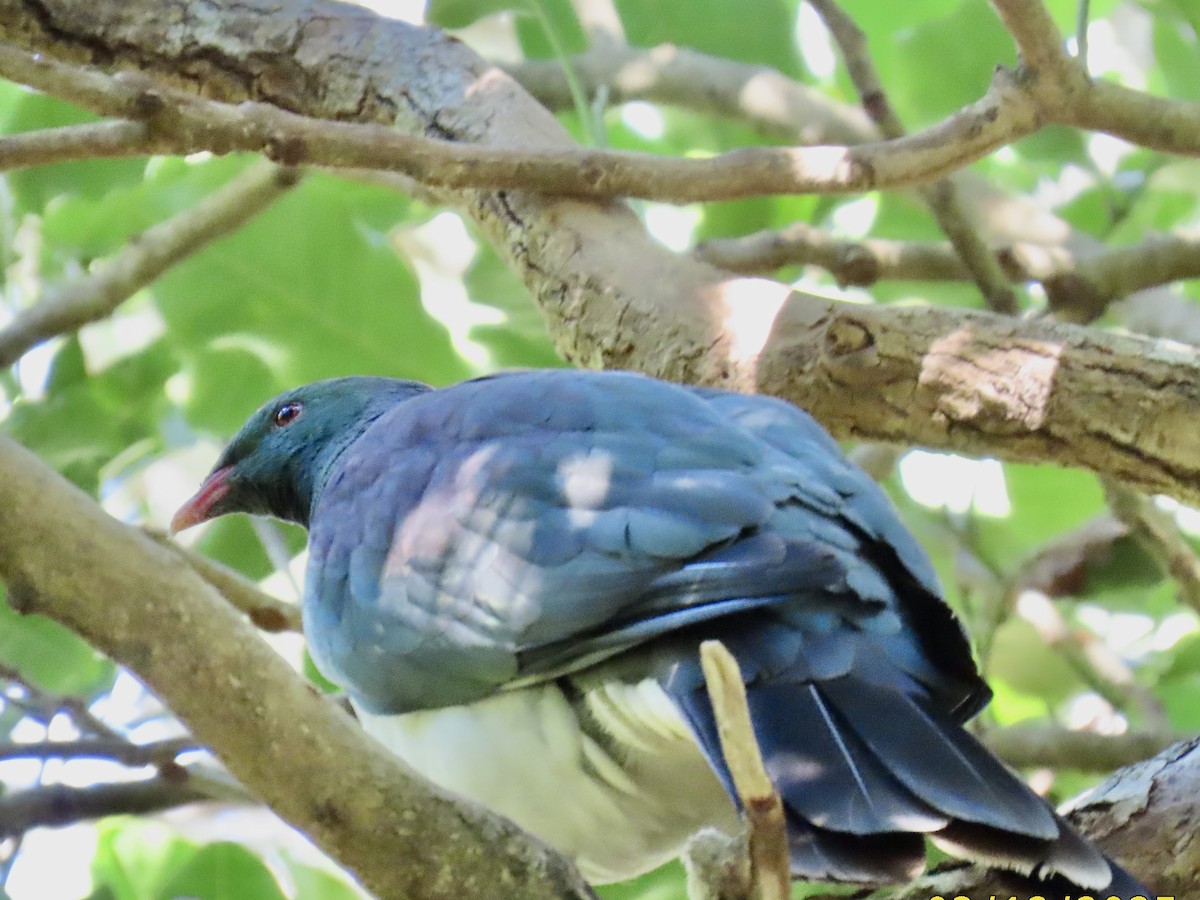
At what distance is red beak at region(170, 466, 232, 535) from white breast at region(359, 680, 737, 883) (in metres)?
0.82

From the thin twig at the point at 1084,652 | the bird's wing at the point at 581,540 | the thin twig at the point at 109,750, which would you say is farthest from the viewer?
the thin twig at the point at 1084,652

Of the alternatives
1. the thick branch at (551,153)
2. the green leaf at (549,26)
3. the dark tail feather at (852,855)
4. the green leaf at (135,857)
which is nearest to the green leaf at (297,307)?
the green leaf at (549,26)

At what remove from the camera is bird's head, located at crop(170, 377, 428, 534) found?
2.35 meters

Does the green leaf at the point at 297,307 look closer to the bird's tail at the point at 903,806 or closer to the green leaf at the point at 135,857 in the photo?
the green leaf at the point at 135,857

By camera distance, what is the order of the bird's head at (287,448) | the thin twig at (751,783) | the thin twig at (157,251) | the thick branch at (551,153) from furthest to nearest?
the thin twig at (157,251)
the bird's head at (287,448)
the thick branch at (551,153)
the thin twig at (751,783)

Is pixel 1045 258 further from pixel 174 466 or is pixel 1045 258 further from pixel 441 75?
pixel 174 466

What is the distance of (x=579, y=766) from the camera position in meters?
1.53

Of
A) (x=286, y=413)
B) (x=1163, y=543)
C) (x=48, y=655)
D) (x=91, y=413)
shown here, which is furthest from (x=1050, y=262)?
(x=48, y=655)

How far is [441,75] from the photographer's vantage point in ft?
7.49

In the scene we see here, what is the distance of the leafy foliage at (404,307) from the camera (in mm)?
2473

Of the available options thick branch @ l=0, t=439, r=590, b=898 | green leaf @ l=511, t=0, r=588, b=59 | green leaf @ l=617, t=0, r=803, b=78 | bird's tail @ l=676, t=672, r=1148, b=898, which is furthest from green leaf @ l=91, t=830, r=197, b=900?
green leaf @ l=617, t=0, r=803, b=78

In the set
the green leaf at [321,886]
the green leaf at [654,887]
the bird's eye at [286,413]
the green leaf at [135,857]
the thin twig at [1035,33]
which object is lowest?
the green leaf at [135,857]

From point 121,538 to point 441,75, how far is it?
1.36m

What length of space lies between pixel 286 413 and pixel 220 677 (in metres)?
1.32
